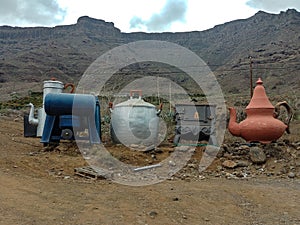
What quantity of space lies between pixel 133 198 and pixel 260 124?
15.1ft

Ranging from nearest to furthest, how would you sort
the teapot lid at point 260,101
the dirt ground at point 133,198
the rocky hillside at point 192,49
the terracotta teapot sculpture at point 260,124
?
the dirt ground at point 133,198, the terracotta teapot sculpture at point 260,124, the teapot lid at point 260,101, the rocky hillside at point 192,49

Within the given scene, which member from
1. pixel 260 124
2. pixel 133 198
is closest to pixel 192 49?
pixel 260 124

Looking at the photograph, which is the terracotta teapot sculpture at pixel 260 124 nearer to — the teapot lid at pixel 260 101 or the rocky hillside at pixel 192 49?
the teapot lid at pixel 260 101

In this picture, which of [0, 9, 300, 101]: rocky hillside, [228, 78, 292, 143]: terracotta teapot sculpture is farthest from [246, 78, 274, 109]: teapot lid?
[0, 9, 300, 101]: rocky hillside

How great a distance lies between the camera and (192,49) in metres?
75.9

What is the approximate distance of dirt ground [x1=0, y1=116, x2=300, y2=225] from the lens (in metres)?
4.25

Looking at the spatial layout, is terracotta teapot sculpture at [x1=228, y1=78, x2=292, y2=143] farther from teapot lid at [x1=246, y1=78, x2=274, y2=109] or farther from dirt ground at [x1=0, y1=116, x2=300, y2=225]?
dirt ground at [x1=0, y1=116, x2=300, y2=225]

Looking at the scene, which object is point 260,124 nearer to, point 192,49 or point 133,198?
point 133,198

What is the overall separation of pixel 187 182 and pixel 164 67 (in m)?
46.8

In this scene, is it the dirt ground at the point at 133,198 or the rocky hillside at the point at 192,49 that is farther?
the rocky hillside at the point at 192,49

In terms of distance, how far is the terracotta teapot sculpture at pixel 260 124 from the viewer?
28.8 ft

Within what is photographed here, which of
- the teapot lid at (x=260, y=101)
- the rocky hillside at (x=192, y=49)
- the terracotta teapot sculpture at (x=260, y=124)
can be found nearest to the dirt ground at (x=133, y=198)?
the terracotta teapot sculpture at (x=260, y=124)

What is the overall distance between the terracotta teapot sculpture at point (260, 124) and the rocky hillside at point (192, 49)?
28560 mm

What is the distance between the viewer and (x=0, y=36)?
3691 inches
